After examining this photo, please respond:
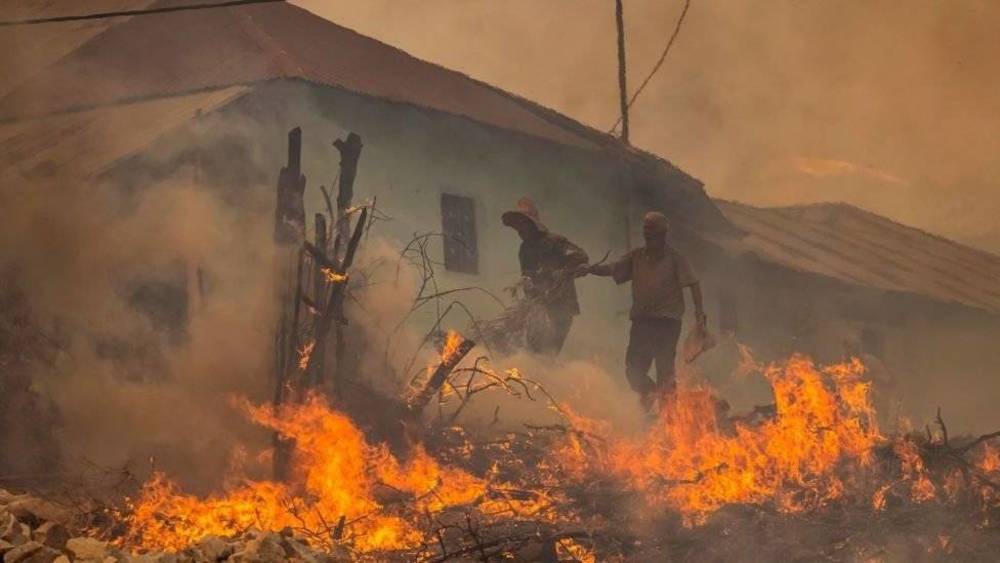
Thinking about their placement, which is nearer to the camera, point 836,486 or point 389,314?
point 836,486

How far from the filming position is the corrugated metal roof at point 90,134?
39.2 feet

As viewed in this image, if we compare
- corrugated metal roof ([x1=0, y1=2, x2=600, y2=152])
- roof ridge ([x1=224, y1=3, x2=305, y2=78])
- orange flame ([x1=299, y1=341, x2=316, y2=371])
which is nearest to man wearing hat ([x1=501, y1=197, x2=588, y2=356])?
corrugated metal roof ([x1=0, y1=2, x2=600, y2=152])

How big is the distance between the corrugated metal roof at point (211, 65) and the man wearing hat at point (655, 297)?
392 centimetres

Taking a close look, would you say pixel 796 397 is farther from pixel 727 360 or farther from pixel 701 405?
pixel 727 360

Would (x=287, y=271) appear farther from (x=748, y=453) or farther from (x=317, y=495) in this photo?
(x=748, y=453)

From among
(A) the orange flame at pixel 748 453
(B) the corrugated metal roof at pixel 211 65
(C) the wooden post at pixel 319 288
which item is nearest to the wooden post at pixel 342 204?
(C) the wooden post at pixel 319 288

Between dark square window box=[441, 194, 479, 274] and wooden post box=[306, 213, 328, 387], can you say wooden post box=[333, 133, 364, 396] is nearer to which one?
wooden post box=[306, 213, 328, 387]

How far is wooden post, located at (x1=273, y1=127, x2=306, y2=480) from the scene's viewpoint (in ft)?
31.7

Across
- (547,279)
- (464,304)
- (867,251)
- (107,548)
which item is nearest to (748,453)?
(547,279)

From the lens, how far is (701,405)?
11109 millimetres

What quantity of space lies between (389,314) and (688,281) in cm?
347

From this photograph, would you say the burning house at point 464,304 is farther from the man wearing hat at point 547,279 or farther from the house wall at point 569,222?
the man wearing hat at point 547,279

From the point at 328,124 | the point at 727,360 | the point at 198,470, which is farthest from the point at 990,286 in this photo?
the point at 198,470

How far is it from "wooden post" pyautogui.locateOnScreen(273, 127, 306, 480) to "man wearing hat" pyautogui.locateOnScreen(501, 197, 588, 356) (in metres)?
3.04
